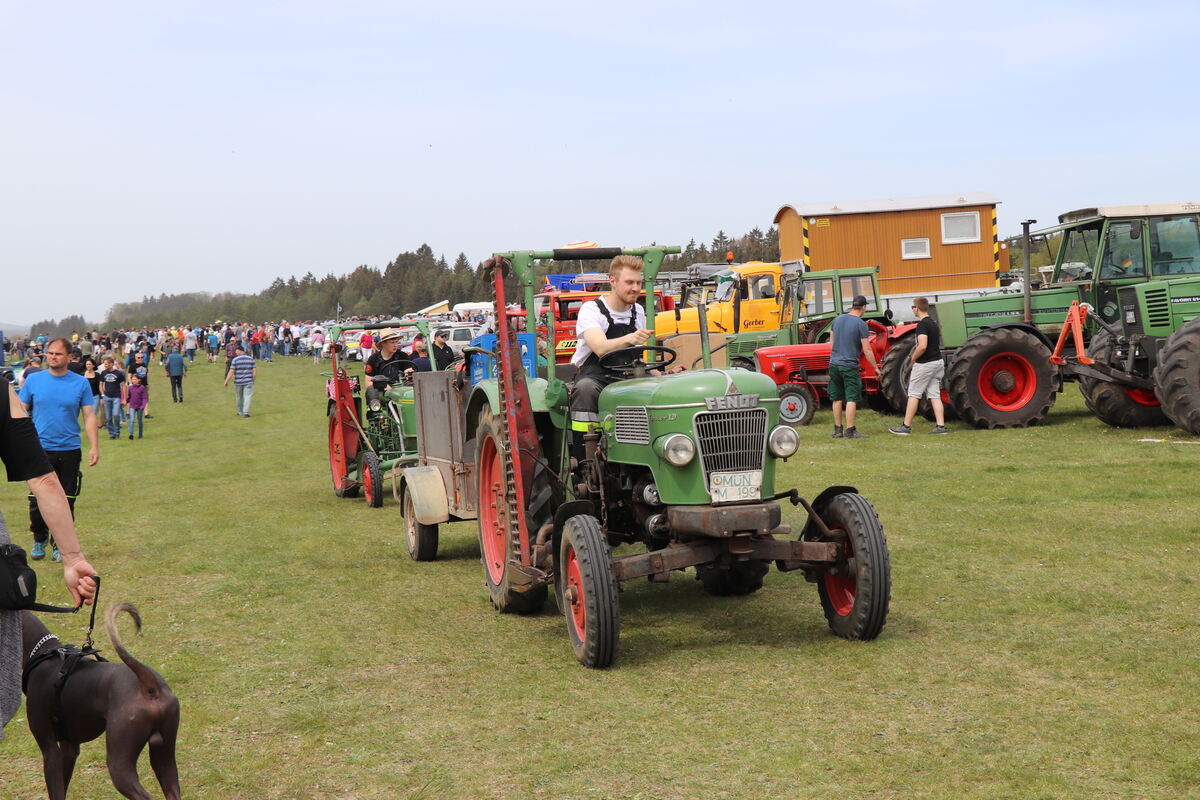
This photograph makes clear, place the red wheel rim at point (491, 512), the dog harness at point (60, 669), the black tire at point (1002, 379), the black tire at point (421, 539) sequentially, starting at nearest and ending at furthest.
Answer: the dog harness at point (60, 669) < the red wheel rim at point (491, 512) < the black tire at point (421, 539) < the black tire at point (1002, 379)

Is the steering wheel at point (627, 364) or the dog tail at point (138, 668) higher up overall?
the steering wheel at point (627, 364)

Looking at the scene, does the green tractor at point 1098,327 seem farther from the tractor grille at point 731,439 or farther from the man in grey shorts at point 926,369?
the tractor grille at point 731,439

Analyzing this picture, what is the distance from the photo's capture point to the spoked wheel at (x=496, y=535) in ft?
22.4

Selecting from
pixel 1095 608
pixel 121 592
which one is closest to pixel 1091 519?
pixel 1095 608

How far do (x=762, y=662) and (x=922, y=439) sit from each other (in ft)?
29.7

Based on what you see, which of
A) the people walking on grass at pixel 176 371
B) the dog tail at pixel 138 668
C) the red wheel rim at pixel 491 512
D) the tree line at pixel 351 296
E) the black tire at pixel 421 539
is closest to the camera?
the dog tail at pixel 138 668

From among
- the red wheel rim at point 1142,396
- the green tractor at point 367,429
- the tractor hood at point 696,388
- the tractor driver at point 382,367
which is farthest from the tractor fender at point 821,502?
the red wheel rim at point 1142,396

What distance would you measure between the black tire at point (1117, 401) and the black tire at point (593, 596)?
954cm

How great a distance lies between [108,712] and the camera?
3326 millimetres

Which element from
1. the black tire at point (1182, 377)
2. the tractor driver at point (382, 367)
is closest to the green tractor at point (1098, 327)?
the black tire at point (1182, 377)

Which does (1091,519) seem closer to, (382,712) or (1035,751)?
(1035,751)

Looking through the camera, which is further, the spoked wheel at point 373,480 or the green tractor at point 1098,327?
the green tractor at point 1098,327

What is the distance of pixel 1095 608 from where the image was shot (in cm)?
632

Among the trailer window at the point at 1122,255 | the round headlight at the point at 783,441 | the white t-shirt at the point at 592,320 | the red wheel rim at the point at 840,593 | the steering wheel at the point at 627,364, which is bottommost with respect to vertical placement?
the red wheel rim at the point at 840,593
